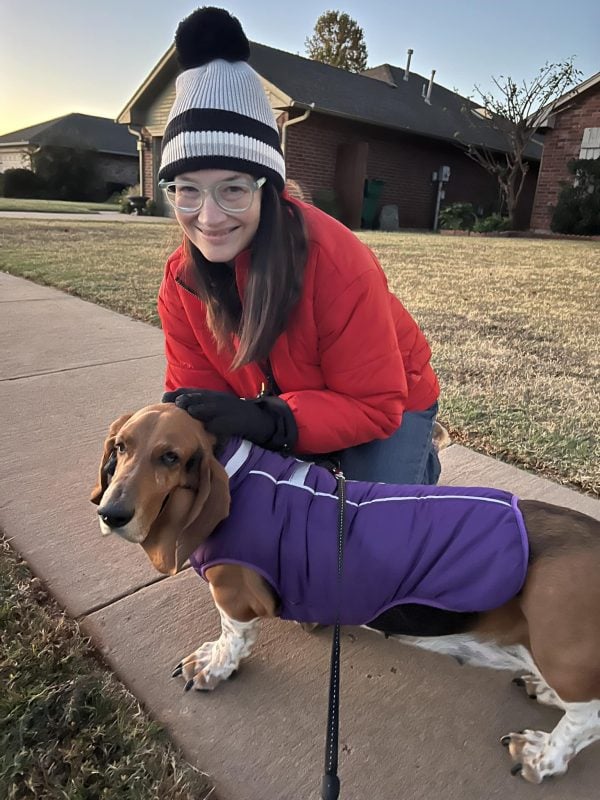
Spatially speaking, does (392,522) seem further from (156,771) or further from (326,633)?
(156,771)

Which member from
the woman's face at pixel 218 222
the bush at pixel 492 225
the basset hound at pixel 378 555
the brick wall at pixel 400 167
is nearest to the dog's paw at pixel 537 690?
the basset hound at pixel 378 555

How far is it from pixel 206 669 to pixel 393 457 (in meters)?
1.21

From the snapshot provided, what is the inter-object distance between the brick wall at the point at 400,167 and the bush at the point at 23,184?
78.5ft

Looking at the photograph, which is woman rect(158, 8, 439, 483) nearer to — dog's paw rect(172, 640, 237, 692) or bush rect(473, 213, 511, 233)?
dog's paw rect(172, 640, 237, 692)

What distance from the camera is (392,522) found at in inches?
72.0

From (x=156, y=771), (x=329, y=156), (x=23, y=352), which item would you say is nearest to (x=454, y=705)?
(x=156, y=771)

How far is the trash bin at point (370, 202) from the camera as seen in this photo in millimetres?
21906

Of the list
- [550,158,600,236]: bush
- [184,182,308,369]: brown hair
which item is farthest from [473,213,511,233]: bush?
[184,182,308,369]: brown hair

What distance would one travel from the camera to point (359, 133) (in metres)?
21.3

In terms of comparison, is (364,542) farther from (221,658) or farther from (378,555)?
(221,658)

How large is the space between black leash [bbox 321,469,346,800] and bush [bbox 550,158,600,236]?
18.4 meters

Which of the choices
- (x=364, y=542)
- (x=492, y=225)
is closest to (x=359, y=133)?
(x=492, y=225)

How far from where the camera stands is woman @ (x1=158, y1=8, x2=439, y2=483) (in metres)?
2.18

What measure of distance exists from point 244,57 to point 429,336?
4.12m
